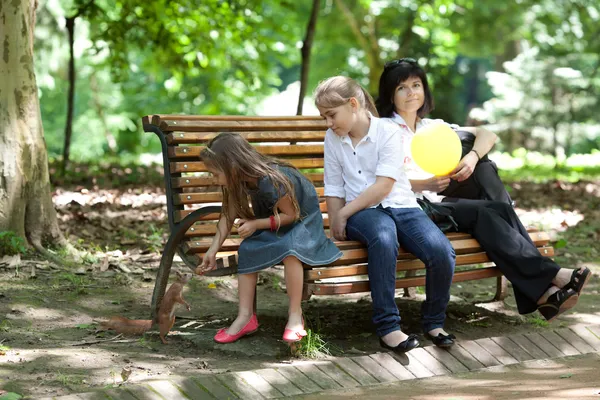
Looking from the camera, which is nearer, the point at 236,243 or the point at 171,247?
the point at 171,247

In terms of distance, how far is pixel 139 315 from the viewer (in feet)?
16.9

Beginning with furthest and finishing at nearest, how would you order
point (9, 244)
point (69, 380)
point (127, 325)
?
point (9, 244) → point (127, 325) → point (69, 380)

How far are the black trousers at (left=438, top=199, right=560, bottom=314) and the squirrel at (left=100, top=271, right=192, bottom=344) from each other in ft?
5.21

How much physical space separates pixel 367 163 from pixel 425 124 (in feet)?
2.24

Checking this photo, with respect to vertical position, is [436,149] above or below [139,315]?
above

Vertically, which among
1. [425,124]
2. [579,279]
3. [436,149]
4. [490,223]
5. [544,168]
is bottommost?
[544,168]

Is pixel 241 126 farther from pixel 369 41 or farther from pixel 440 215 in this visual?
pixel 369 41

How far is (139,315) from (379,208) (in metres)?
1.52

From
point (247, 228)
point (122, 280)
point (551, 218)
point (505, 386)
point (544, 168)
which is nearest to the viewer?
point (505, 386)

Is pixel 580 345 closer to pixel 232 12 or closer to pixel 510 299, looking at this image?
pixel 510 299

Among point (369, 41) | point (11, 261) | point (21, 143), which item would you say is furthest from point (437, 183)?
point (369, 41)

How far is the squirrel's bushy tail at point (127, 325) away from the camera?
4516 mm

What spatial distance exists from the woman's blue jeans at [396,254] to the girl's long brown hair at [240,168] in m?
0.41

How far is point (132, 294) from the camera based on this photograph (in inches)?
221
